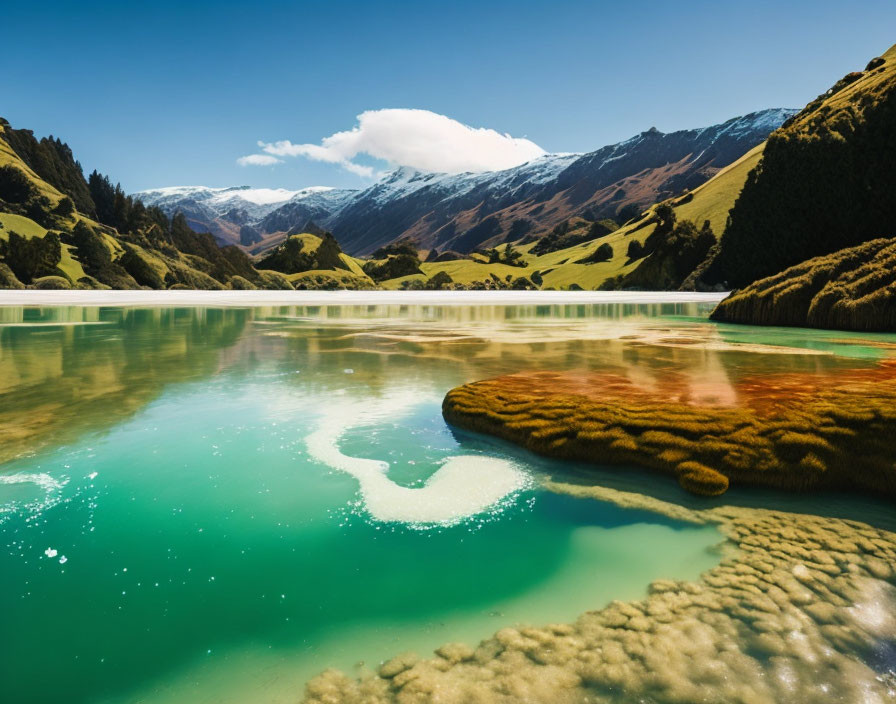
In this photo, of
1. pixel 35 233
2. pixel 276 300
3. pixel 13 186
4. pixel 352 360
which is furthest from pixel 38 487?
pixel 13 186

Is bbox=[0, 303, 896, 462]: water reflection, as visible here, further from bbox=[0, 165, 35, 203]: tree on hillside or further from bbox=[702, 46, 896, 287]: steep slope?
bbox=[0, 165, 35, 203]: tree on hillside

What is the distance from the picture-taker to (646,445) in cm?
948

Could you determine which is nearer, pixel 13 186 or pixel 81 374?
pixel 81 374

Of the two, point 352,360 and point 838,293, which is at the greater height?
point 838,293

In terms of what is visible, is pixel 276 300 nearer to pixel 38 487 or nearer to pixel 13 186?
pixel 38 487

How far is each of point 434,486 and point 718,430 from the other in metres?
5.36

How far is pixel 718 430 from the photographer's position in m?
9.61

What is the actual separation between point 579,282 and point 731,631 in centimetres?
20143

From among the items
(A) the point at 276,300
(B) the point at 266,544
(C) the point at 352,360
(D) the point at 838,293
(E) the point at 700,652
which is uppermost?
(D) the point at 838,293

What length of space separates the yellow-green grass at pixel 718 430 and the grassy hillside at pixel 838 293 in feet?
83.9

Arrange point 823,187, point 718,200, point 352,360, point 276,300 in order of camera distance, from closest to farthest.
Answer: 1. point 352,360
2. point 823,187
3. point 276,300
4. point 718,200

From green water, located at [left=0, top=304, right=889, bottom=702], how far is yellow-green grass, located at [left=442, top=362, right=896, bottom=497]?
0.99 metres

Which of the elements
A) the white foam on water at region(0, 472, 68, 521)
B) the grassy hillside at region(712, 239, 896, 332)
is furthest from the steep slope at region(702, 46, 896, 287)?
the white foam on water at region(0, 472, 68, 521)

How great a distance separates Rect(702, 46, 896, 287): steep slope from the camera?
4606cm
